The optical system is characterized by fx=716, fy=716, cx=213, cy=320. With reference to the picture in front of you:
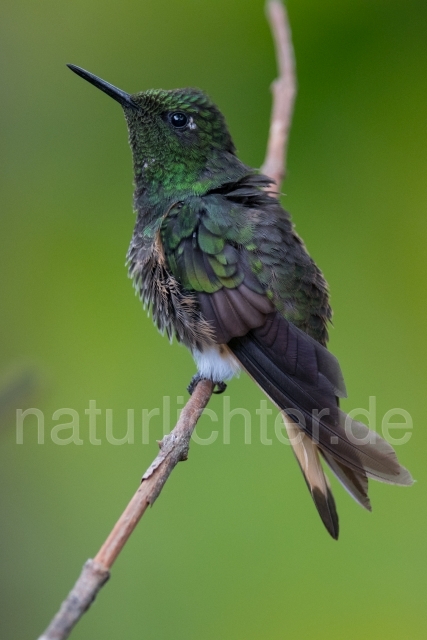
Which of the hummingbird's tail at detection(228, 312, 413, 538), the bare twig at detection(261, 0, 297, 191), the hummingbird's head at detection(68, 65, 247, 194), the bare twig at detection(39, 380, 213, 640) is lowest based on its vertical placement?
the bare twig at detection(39, 380, 213, 640)

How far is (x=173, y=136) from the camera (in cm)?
287

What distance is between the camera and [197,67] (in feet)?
13.4

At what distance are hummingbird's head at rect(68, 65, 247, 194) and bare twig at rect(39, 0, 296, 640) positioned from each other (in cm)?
45

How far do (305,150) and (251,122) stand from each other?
0.36 metres

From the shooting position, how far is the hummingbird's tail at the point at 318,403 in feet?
7.04

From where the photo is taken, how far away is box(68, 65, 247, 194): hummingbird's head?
9.35ft

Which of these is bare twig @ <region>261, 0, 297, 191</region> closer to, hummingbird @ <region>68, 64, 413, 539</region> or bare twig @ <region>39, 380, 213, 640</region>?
hummingbird @ <region>68, 64, 413, 539</region>

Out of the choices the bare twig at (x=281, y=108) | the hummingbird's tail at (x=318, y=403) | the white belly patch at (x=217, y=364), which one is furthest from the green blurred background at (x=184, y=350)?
the hummingbird's tail at (x=318, y=403)

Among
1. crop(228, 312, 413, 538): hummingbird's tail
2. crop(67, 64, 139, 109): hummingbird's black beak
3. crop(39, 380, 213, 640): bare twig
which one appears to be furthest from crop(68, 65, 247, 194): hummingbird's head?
crop(39, 380, 213, 640): bare twig

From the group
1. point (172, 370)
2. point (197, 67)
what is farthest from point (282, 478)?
point (197, 67)

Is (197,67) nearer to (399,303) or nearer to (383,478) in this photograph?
(399,303)

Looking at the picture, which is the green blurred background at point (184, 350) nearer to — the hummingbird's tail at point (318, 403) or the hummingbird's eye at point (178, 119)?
the hummingbird's tail at point (318, 403)

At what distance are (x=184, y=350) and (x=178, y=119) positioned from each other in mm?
1229

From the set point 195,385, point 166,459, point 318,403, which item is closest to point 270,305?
point 318,403
